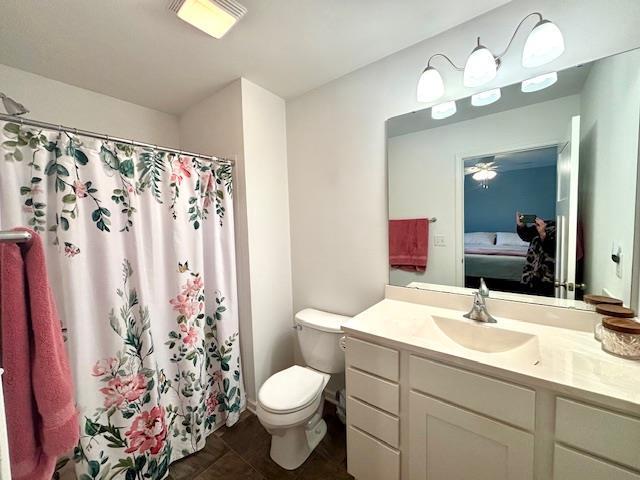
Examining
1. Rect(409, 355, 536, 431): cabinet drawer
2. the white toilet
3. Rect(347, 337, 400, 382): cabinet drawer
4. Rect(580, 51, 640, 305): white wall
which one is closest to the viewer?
Rect(409, 355, 536, 431): cabinet drawer

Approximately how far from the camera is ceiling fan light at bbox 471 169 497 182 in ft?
4.20

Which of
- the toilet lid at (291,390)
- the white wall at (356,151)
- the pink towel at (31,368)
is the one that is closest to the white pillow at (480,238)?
the white wall at (356,151)

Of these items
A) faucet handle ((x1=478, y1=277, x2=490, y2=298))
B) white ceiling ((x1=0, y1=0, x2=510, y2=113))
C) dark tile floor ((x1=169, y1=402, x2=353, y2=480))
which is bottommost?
dark tile floor ((x1=169, y1=402, x2=353, y2=480))

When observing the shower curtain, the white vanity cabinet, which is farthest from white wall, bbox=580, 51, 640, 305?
the shower curtain

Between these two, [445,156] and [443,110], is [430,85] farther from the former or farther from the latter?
[445,156]

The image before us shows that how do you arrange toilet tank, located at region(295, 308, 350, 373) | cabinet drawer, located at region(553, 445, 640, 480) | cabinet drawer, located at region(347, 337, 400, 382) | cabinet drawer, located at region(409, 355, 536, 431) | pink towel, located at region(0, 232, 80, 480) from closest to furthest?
pink towel, located at region(0, 232, 80, 480) < cabinet drawer, located at region(553, 445, 640, 480) < cabinet drawer, located at region(409, 355, 536, 431) < cabinet drawer, located at region(347, 337, 400, 382) < toilet tank, located at region(295, 308, 350, 373)

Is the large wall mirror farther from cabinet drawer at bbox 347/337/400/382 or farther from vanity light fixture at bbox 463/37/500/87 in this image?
cabinet drawer at bbox 347/337/400/382

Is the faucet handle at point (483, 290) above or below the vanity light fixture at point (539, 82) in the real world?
below

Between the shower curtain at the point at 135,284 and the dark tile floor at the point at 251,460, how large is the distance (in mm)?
78

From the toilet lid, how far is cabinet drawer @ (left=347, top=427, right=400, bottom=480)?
11.0 inches

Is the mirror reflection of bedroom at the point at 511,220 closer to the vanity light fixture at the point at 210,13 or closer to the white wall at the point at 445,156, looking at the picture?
the white wall at the point at 445,156

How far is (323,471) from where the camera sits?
1384 millimetres

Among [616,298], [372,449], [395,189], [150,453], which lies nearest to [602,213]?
[616,298]

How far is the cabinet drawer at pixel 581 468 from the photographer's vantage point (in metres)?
0.72
